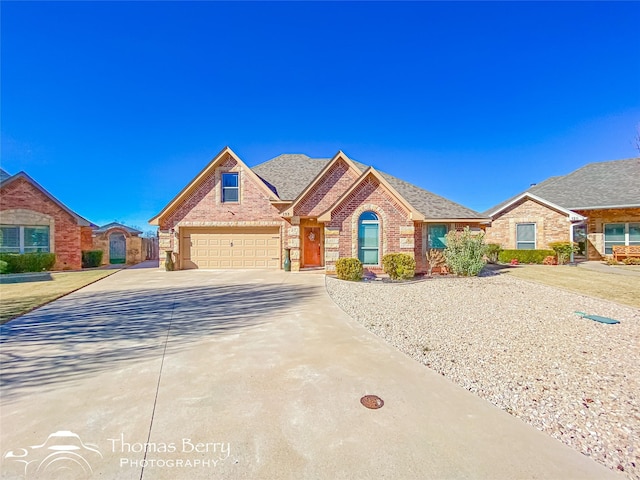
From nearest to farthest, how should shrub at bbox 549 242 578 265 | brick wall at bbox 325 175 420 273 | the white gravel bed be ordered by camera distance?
the white gravel bed
brick wall at bbox 325 175 420 273
shrub at bbox 549 242 578 265

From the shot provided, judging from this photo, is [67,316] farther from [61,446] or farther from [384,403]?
[384,403]

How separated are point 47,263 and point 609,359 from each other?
2325 cm

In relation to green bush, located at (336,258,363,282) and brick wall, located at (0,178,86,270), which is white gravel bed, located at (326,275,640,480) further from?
brick wall, located at (0,178,86,270)

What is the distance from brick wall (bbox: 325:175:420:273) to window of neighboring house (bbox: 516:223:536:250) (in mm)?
11426

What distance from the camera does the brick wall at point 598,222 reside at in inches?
705

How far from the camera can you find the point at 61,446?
8.26 feet

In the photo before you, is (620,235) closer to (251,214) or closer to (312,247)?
(312,247)

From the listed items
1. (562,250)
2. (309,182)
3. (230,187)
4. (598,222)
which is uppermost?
(309,182)

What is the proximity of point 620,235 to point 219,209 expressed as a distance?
24788mm

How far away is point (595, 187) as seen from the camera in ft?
67.9

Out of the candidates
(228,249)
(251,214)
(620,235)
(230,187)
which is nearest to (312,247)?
(251,214)

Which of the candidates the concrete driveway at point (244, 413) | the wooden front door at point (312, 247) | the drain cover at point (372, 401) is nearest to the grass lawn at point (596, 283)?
the concrete driveway at point (244, 413)

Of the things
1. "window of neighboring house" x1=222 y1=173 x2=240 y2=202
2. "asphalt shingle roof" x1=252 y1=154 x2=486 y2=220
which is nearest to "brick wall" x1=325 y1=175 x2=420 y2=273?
"asphalt shingle roof" x1=252 y1=154 x2=486 y2=220

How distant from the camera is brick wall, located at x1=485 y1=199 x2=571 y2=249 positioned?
1850 cm
